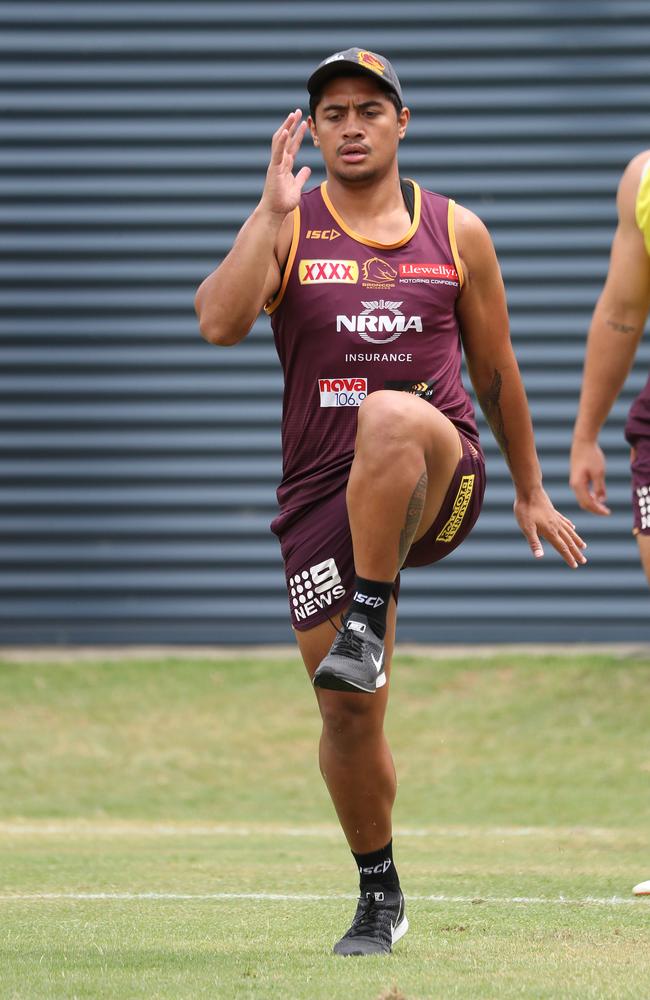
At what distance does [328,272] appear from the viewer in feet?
13.2

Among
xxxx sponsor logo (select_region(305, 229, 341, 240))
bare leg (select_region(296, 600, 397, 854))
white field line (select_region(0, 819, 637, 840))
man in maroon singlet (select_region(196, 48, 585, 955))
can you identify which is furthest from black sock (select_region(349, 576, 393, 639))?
white field line (select_region(0, 819, 637, 840))

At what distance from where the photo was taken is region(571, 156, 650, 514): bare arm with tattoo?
4676 mm

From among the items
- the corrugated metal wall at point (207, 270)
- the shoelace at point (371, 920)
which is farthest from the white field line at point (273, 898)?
the corrugated metal wall at point (207, 270)

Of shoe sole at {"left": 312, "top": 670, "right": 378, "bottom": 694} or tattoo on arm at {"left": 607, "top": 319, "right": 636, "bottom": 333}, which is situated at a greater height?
tattoo on arm at {"left": 607, "top": 319, "right": 636, "bottom": 333}

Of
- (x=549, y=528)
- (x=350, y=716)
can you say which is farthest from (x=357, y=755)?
(x=549, y=528)

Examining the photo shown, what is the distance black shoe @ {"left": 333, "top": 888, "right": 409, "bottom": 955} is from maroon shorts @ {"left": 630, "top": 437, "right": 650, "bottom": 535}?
1.33 meters

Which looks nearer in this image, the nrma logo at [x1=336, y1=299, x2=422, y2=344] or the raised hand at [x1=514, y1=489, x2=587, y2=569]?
the nrma logo at [x1=336, y1=299, x2=422, y2=344]

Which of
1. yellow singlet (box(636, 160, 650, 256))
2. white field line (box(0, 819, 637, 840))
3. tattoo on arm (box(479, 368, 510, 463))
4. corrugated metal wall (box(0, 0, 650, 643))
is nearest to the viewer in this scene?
tattoo on arm (box(479, 368, 510, 463))

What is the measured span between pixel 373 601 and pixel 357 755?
15.9 inches

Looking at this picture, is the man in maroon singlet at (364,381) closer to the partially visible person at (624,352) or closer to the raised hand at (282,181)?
the raised hand at (282,181)

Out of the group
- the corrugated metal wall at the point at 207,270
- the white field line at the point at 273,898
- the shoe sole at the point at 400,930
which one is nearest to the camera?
the shoe sole at the point at 400,930

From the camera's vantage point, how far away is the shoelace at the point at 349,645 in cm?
367

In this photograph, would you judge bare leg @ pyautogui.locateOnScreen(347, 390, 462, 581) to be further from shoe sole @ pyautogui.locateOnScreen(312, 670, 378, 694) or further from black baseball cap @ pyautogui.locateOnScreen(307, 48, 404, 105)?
black baseball cap @ pyautogui.locateOnScreen(307, 48, 404, 105)

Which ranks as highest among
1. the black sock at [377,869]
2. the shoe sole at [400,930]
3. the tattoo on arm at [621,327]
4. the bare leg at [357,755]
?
the tattoo on arm at [621,327]
